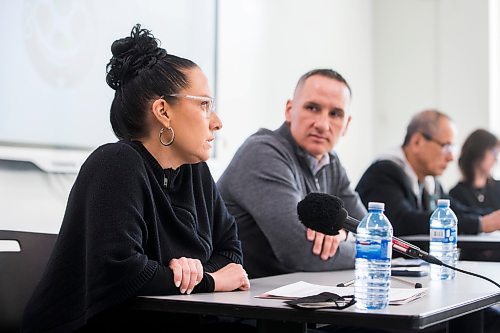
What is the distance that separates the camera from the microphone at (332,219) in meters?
1.79

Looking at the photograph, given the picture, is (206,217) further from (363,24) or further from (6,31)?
(363,24)

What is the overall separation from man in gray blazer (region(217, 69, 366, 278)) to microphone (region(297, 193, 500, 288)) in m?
0.59

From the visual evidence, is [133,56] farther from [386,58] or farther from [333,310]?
[386,58]

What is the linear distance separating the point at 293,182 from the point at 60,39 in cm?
117

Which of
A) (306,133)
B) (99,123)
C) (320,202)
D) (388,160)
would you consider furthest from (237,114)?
(320,202)

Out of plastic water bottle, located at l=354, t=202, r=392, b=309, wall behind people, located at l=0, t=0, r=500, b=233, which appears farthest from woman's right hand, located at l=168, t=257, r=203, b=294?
wall behind people, located at l=0, t=0, r=500, b=233

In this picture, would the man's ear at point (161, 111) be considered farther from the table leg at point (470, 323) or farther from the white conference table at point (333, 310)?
the table leg at point (470, 323)

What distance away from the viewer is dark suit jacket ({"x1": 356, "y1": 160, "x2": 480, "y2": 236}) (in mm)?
3797

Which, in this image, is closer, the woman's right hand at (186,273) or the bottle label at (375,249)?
the bottle label at (375,249)

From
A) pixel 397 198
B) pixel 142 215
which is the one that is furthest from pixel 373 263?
pixel 397 198

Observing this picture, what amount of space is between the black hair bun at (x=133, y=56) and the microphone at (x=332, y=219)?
1.87 feet

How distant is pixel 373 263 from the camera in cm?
165

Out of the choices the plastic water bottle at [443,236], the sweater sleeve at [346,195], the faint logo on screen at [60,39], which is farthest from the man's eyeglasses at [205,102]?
the faint logo on screen at [60,39]

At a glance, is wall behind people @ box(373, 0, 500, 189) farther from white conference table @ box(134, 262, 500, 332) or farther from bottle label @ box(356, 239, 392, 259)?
bottle label @ box(356, 239, 392, 259)
